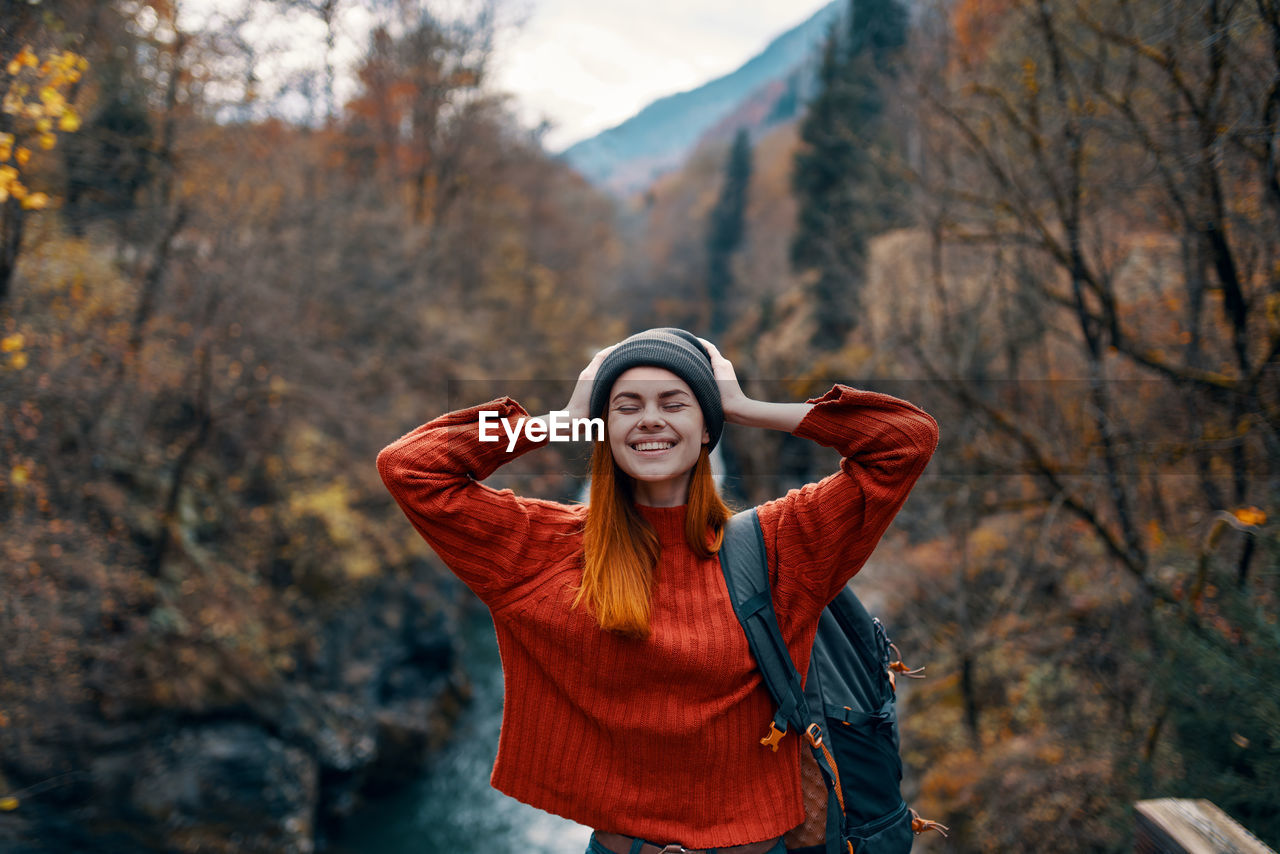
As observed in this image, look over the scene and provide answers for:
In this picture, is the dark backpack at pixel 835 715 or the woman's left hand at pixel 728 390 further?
the woman's left hand at pixel 728 390

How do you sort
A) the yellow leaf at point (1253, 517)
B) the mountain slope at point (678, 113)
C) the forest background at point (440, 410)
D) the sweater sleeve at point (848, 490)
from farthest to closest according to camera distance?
the mountain slope at point (678, 113) → the forest background at point (440, 410) → the yellow leaf at point (1253, 517) → the sweater sleeve at point (848, 490)

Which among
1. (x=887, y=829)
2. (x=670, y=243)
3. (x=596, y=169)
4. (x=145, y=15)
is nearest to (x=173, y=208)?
(x=145, y=15)

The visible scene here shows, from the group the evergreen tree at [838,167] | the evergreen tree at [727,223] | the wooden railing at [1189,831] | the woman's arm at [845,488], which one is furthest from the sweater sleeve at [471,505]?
the evergreen tree at [727,223]

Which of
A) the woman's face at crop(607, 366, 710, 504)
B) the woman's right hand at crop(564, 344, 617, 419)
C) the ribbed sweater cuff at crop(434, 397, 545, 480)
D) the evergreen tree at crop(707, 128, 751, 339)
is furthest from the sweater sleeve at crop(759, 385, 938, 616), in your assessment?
the evergreen tree at crop(707, 128, 751, 339)

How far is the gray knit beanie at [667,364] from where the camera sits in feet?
5.82

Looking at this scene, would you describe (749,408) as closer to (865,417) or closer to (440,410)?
(865,417)

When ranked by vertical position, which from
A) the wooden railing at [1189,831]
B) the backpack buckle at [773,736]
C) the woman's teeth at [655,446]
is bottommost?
the wooden railing at [1189,831]

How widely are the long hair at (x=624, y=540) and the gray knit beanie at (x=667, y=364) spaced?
115 mm

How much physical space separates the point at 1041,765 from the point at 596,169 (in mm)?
23870

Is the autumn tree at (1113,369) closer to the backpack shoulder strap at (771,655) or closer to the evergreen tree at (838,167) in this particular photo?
the backpack shoulder strap at (771,655)

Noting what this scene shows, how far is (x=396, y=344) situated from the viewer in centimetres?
1377

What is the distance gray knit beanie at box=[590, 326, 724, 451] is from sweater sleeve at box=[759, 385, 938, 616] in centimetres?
22

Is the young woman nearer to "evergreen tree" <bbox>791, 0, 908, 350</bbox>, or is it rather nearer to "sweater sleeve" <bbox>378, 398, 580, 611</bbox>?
"sweater sleeve" <bbox>378, 398, 580, 611</bbox>

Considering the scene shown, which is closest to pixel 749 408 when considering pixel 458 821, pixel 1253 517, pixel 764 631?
pixel 764 631
